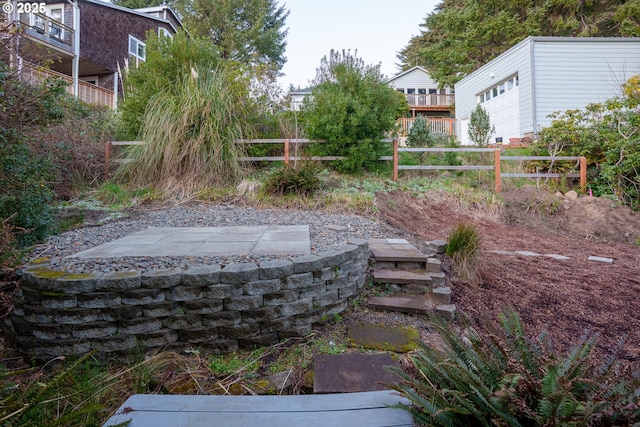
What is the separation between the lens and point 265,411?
1483 millimetres

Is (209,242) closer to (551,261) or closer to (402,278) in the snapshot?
(402,278)

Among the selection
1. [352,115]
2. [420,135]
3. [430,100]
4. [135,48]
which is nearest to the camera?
[352,115]

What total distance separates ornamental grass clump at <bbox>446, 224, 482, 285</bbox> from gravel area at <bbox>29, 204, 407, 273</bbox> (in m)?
0.75

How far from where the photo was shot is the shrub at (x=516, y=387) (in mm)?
1108

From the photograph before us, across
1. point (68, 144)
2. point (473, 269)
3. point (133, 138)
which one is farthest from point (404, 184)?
point (68, 144)

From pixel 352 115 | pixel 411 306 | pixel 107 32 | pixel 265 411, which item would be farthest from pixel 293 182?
pixel 107 32

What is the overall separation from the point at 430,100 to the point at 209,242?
2260 cm

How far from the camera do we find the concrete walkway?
2592mm

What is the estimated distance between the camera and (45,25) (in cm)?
1329

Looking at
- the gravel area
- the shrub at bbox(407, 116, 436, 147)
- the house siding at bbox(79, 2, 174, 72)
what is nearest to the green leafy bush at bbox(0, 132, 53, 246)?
the gravel area

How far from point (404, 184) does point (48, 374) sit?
554cm

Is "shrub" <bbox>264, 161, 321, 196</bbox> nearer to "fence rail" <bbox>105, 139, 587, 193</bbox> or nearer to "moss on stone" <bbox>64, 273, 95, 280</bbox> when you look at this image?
"fence rail" <bbox>105, 139, 587, 193</bbox>

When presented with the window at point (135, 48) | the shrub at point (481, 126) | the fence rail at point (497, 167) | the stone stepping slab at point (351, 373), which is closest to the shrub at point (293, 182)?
the fence rail at point (497, 167)

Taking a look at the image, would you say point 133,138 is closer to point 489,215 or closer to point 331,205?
point 331,205
